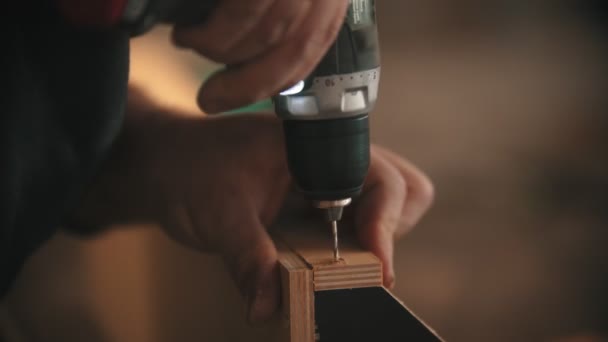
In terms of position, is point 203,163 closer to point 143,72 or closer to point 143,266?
point 143,72

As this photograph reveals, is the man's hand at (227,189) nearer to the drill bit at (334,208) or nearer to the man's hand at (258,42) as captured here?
the drill bit at (334,208)

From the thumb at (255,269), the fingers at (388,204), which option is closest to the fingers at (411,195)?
the fingers at (388,204)

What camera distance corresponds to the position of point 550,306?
1.33 meters

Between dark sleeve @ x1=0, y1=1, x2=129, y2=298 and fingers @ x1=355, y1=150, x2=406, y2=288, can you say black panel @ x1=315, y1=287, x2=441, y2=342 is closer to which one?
fingers @ x1=355, y1=150, x2=406, y2=288

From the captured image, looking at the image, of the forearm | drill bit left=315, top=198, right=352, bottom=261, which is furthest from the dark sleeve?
drill bit left=315, top=198, right=352, bottom=261

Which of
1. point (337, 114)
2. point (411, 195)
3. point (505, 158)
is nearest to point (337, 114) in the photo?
point (337, 114)

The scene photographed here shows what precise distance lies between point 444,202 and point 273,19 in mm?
978

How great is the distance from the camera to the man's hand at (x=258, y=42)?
1.28 ft

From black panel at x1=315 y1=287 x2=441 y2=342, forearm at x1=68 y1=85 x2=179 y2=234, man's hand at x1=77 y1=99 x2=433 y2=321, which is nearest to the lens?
black panel at x1=315 y1=287 x2=441 y2=342

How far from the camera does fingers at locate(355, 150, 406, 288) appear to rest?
59 cm

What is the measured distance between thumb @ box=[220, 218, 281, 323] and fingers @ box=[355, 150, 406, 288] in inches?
3.1

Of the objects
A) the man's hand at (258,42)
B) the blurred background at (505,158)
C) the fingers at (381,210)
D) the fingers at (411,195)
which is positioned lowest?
the blurred background at (505,158)

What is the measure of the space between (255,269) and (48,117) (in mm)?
207

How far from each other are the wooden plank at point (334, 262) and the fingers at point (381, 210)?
15 millimetres
